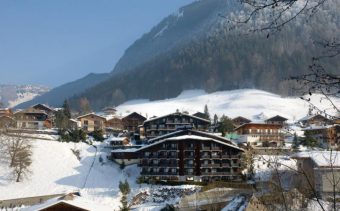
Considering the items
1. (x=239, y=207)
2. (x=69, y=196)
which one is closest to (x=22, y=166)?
(x=69, y=196)

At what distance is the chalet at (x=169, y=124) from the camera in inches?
2045

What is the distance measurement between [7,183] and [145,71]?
365 feet

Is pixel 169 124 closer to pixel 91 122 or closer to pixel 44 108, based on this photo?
pixel 91 122

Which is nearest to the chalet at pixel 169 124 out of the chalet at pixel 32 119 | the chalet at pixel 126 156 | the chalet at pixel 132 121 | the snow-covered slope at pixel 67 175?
the snow-covered slope at pixel 67 175

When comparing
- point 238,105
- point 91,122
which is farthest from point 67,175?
point 238,105

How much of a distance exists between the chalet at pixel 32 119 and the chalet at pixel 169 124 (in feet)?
48.8

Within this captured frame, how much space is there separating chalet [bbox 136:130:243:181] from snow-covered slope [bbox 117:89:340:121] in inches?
1766

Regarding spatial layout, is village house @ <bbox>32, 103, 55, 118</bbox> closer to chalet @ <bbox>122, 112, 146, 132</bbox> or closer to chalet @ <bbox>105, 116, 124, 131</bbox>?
chalet @ <bbox>105, 116, 124, 131</bbox>

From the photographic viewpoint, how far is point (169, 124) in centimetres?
5247

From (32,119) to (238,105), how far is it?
167ft

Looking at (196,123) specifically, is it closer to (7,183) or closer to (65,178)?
(65,178)

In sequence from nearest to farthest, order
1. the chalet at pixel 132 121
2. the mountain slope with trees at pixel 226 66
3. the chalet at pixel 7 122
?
the chalet at pixel 7 122, the chalet at pixel 132 121, the mountain slope with trees at pixel 226 66

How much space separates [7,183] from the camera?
37.9 metres

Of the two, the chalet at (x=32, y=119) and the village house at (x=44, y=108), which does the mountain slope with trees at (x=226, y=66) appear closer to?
the village house at (x=44, y=108)
